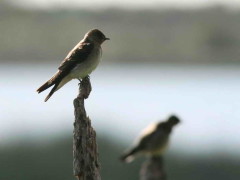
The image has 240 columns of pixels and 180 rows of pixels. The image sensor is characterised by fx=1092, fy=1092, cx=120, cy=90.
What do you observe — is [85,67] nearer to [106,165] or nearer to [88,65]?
[88,65]

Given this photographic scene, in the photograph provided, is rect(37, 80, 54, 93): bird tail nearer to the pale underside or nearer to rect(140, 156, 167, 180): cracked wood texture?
the pale underside

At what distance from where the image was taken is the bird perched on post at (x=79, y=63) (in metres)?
12.7

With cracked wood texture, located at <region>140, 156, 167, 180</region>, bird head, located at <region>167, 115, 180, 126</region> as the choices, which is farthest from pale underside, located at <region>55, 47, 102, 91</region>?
cracked wood texture, located at <region>140, 156, 167, 180</region>

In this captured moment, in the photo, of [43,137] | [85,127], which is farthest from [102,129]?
[85,127]

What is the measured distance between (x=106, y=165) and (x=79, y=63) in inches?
420

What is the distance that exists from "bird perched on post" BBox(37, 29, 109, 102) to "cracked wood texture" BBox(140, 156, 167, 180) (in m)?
4.60

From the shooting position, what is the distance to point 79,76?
12656 millimetres

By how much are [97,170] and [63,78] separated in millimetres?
3648

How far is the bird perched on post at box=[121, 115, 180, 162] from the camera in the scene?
26.7ft

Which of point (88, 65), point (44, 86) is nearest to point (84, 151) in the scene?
point (44, 86)

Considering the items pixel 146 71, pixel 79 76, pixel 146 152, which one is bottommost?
pixel 146 152

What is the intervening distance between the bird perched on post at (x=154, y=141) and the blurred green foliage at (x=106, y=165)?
13989 mm

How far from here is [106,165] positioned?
77.5 feet

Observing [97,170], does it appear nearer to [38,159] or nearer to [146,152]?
[146,152]
